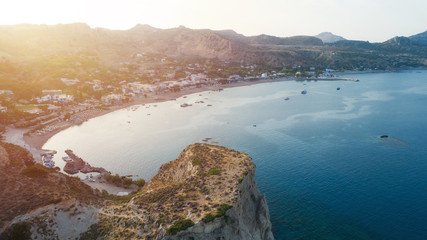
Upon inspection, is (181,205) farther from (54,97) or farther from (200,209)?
(54,97)

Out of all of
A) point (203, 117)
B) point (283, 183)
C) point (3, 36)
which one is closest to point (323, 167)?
point (283, 183)

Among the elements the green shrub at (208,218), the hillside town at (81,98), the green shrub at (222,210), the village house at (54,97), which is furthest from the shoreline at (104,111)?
the green shrub at (222,210)

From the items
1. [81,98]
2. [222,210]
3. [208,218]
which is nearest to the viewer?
[208,218]

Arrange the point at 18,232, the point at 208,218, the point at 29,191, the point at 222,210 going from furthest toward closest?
the point at 29,191 → the point at 18,232 → the point at 222,210 → the point at 208,218

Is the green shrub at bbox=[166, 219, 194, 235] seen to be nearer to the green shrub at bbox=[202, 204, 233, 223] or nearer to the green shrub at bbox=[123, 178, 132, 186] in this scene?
the green shrub at bbox=[202, 204, 233, 223]

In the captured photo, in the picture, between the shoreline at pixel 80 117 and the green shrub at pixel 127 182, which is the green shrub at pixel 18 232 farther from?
the shoreline at pixel 80 117

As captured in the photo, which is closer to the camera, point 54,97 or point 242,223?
point 242,223

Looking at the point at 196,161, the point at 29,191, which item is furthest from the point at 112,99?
the point at 196,161
